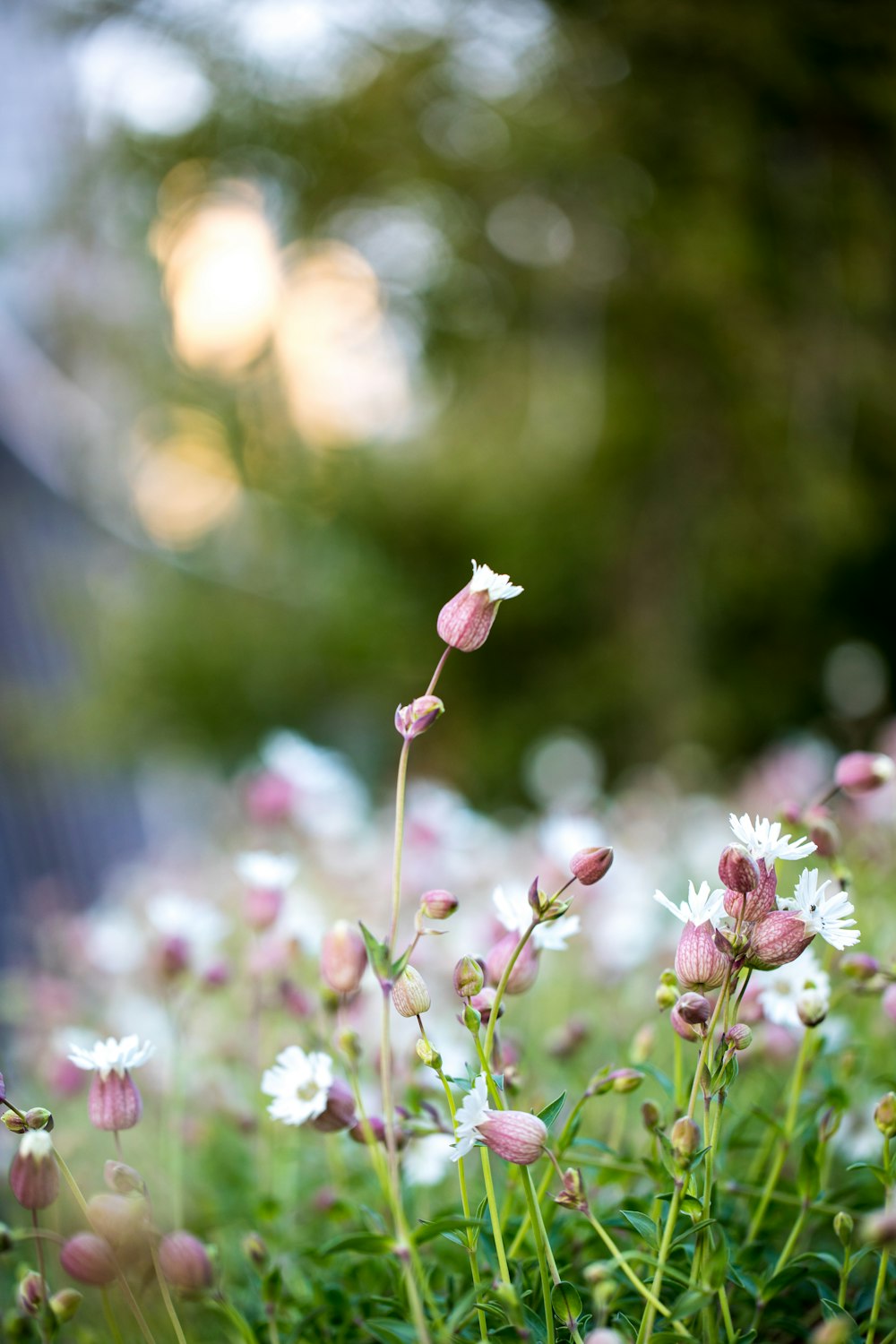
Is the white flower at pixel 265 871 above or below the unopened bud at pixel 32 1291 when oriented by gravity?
above

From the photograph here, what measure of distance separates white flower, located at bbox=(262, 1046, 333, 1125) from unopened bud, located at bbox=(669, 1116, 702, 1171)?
171 mm

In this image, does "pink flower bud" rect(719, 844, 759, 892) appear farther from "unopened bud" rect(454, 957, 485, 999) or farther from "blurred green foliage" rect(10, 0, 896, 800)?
"blurred green foliage" rect(10, 0, 896, 800)

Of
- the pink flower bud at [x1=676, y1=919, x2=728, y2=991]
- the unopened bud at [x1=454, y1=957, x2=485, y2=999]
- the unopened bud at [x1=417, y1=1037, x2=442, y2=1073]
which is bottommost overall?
the unopened bud at [x1=417, y1=1037, x2=442, y2=1073]

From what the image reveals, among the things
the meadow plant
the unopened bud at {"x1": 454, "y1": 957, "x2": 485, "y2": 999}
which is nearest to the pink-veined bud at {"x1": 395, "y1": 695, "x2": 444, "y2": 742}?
the meadow plant

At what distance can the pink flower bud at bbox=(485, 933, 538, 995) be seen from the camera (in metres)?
0.53

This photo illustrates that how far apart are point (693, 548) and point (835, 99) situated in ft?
4.08

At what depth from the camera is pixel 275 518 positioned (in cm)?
294

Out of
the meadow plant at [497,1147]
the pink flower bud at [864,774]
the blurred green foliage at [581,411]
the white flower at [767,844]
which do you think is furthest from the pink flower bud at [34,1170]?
the blurred green foliage at [581,411]

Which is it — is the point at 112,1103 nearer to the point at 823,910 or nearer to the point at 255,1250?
the point at 255,1250

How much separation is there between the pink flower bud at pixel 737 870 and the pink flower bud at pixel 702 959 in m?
0.03

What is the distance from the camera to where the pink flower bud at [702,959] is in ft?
1.44

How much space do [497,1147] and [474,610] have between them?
0.80ft

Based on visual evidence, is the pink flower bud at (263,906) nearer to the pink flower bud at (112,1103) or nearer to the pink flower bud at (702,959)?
the pink flower bud at (112,1103)

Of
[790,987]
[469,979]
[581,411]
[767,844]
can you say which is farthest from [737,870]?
[581,411]
